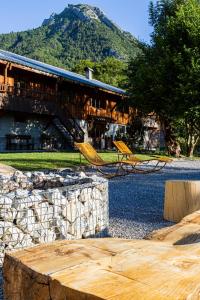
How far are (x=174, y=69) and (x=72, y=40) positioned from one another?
86446 mm

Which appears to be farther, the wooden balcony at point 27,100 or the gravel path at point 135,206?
the wooden balcony at point 27,100

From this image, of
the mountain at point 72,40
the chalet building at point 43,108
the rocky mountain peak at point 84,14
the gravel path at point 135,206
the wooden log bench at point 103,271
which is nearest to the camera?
the wooden log bench at point 103,271

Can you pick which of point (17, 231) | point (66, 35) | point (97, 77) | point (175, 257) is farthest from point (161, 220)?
point (66, 35)

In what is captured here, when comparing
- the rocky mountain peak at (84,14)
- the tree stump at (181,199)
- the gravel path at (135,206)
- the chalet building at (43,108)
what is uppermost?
the rocky mountain peak at (84,14)

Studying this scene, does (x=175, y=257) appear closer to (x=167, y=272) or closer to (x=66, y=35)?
(x=167, y=272)

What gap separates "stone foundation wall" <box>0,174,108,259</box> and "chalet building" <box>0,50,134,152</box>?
777 inches

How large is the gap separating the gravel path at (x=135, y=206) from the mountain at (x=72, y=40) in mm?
72749

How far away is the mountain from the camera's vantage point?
298 ft

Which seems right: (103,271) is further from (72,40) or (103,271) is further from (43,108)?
(72,40)

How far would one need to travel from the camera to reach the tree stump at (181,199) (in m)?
6.46

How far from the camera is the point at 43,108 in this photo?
2638cm

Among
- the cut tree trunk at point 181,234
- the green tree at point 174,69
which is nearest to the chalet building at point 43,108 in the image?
the green tree at point 174,69

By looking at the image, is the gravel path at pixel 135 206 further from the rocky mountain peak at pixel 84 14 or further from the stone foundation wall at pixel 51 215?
the rocky mountain peak at pixel 84 14

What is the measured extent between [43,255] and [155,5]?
27.9m
